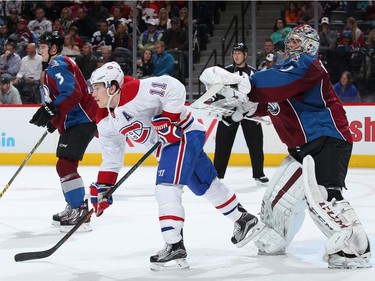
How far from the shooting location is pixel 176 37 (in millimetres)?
9711

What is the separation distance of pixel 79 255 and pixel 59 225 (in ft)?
3.20

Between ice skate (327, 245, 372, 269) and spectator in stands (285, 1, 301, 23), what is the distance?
6.34 m

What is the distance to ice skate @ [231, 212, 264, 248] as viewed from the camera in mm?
4199

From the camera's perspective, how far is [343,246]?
3785 millimetres

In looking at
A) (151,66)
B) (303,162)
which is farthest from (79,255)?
(151,66)

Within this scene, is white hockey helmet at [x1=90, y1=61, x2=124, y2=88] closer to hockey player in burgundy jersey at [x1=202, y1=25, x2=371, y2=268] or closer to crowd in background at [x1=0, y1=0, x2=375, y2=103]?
hockey player in burgundy jersey at [x1=202, y1=25, x2=371, y2=268]

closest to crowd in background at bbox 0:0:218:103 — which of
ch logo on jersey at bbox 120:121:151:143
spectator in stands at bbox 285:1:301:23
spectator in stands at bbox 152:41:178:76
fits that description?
spectator in stands at bbox 152:41:178:76

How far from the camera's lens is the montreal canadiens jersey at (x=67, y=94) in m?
4.96

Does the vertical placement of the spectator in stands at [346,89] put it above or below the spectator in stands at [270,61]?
below

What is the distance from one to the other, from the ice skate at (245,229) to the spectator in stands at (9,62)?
19.7ft

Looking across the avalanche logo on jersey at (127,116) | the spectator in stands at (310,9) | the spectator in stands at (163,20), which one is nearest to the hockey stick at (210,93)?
the avalanche logo on jersey at (127,116)

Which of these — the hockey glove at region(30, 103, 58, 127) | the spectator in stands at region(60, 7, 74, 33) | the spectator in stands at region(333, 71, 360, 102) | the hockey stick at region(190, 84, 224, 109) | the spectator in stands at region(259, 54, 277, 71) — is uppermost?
the hockey stick at region(190, 84, 224, 109)

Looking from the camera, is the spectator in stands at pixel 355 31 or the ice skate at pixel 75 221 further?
the spectator in stands at pixel 355 31

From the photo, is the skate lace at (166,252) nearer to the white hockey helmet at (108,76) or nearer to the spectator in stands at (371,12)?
the white hockey helmet at (108,76)
